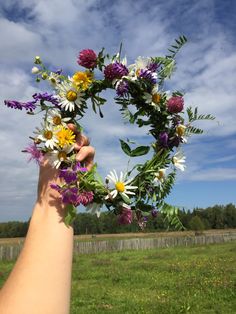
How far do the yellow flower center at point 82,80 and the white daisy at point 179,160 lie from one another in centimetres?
47

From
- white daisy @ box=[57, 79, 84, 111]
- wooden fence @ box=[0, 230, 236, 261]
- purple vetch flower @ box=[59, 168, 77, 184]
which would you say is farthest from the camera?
wooden fence @ box=[0, 230, 236, 261]

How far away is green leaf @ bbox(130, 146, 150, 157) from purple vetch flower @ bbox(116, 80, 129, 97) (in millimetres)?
261

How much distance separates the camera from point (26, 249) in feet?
4.34

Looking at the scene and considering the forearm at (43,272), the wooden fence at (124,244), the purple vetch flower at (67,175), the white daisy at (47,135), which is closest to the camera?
the forearm at (43,272)

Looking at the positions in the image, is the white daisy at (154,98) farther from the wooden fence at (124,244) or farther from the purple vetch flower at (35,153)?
the wooden fence at (124,244)

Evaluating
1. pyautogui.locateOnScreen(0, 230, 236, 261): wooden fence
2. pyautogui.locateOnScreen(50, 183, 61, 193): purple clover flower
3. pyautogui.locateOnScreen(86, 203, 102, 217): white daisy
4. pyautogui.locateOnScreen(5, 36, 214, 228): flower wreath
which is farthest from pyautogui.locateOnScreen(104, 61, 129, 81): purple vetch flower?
pyautogui.locateOnScreen(0, 230, 236, 261): wooden fence

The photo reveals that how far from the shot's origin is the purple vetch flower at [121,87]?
1.85 meters

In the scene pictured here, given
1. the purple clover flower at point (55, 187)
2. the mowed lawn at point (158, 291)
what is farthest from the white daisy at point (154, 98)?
the mowed lawn at point (158, 291)

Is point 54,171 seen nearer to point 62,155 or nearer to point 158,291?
point 62,155

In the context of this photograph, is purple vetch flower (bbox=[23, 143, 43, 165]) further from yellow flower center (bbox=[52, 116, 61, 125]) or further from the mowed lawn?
the mowed lawn

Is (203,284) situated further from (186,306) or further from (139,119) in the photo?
(139,119)

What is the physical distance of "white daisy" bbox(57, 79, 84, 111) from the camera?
68.6 inches

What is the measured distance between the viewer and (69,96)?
177cm

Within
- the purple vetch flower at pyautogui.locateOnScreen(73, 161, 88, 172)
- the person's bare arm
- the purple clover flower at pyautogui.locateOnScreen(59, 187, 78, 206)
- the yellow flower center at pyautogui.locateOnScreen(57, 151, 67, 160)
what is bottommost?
the person's bare arm
